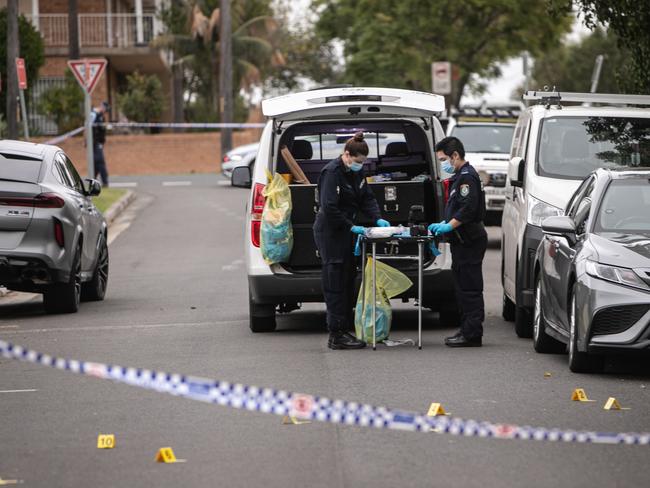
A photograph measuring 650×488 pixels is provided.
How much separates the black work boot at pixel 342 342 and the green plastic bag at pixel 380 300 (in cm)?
17

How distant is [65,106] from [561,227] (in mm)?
39674

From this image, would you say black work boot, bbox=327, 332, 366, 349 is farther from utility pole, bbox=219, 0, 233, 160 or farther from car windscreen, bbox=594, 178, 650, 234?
utility pole, bbox=219, 0, 233, 160

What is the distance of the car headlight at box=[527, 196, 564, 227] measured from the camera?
12.8 metres

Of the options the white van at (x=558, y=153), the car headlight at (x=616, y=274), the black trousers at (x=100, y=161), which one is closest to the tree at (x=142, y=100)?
the black trousers at (x=100, y=161)

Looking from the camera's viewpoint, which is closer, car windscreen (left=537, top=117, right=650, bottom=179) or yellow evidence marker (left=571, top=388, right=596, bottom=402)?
yellow evidence marker (left=571, top=388, right=596, bottom=402)

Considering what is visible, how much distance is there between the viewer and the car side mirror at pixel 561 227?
421 inches

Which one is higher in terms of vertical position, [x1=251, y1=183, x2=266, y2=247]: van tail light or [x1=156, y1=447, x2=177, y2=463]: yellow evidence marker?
[x1=251, y1=183, x2=266, y2=247]: van tail light

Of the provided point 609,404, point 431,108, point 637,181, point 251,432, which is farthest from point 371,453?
point 431,108

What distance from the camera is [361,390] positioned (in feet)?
31.7

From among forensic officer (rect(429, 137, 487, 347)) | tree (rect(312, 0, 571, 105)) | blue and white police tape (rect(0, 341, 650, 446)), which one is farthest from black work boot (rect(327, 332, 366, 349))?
tree (rect(312, 0, 571, 105))

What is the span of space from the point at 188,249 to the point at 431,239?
38.9 ft

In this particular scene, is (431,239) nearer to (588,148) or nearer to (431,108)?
(431,108)

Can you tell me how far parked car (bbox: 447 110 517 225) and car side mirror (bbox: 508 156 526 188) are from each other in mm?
7800

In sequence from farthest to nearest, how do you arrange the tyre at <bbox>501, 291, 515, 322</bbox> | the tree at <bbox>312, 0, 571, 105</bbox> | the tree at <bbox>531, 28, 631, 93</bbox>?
the tree at <bbox>531, 28, 631, 93</bbox>, the tree at <bbox>312, 0, 571, 105</bbox>, the tyre at <bbox>501, 291, 515, 322</bbox>
